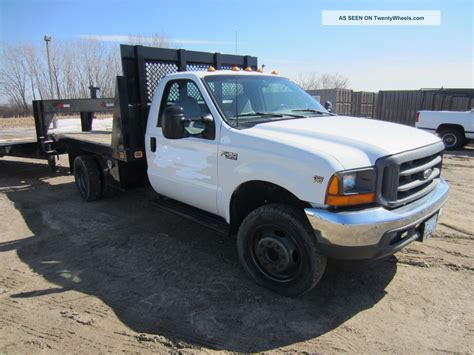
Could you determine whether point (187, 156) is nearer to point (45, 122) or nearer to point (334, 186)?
point (334, 186)

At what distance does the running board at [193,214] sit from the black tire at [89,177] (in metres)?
1.99

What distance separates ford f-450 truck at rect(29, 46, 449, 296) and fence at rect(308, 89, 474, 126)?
17115mm

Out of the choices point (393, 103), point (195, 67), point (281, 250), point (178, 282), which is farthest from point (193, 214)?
point (393, 103)

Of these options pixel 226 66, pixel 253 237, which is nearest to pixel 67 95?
pixel 226 66

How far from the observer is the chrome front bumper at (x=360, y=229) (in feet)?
9.21

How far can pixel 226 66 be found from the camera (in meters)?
6.30

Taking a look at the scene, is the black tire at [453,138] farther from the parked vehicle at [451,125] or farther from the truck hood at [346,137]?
the truck hood at [346,137]

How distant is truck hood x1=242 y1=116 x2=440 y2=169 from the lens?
2.91m

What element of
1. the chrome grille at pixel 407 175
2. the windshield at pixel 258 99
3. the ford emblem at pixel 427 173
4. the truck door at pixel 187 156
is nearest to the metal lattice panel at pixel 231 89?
the windshield at pixel 258 99

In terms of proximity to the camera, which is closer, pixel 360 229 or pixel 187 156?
pixel 360 229

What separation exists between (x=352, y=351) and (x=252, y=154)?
1.78 metres

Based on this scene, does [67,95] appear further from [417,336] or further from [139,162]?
[417,336]

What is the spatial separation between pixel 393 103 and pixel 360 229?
2052cm

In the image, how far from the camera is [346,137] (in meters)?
3.17
